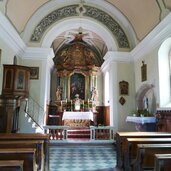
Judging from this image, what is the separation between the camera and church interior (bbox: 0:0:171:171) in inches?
242

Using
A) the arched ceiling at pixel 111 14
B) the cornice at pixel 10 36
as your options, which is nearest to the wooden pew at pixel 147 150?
the arched ceiling at pixel 111 14

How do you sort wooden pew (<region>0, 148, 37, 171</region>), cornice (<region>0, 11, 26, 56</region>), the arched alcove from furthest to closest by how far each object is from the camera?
the arched alcove < cornice (<region>0, 11, 26, 56</region>) < wooden pew (<region>0, 148, 37, 171</region>)

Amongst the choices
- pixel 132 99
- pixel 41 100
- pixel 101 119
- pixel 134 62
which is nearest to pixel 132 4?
pixel 134 62

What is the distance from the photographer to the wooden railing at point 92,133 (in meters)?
8.19

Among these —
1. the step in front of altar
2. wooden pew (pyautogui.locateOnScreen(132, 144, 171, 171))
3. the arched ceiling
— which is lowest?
the step in front of altar

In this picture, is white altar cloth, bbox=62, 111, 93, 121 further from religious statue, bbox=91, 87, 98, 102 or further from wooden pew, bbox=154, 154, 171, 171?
wooden pew, bbox=154, 154, 171, 171

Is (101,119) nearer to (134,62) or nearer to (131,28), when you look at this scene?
(134,62)

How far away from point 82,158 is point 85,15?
20.9 ft

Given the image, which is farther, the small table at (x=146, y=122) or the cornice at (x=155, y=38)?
the small table at (x=146, y=122)

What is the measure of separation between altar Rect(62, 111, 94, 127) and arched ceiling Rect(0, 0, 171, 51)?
12.6ft

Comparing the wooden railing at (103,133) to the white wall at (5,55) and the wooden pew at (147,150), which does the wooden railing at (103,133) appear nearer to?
the white wall at (5,55)

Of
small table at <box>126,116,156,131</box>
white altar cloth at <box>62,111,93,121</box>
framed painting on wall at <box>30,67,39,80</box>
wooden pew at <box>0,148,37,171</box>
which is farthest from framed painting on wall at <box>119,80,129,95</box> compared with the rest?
wooden pew at <box>0,148,37,171</box>

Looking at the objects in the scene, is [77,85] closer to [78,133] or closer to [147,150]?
[78,133]

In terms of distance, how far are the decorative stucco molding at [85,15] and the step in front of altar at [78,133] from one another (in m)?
4.37
